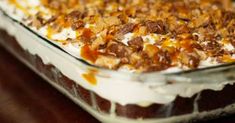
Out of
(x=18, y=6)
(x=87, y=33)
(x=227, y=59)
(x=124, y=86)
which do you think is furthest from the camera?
(x=18, y=6)

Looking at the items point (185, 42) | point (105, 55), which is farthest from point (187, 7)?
point (105, 55)

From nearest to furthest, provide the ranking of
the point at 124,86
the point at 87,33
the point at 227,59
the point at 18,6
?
1. the point at 124,86
2. the point at 227,59
3. the point at 87,33
4. the point at 18,6

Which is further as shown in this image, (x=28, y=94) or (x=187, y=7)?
(x=187, y=7)

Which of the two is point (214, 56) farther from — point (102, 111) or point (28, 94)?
point (28, 94)

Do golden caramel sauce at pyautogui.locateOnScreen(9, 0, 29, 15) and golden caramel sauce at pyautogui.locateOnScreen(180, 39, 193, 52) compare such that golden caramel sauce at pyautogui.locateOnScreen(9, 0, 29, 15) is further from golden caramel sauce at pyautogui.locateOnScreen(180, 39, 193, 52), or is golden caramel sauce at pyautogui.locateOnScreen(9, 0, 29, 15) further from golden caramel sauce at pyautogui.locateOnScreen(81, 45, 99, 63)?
golden caramel sauce at pyautogui.locateOnScreen(180, 39, 193, 52)

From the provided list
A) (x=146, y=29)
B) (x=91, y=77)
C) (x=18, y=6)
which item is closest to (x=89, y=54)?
(x=91, y=77)

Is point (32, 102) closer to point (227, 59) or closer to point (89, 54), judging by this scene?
point (89, 54)
